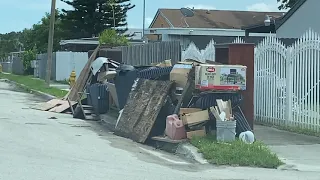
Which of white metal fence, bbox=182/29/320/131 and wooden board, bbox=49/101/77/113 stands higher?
white metal fence, bbox=182/29/320/131

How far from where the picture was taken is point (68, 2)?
54.0m

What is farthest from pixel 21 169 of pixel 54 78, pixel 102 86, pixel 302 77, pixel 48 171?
pixel 54 78

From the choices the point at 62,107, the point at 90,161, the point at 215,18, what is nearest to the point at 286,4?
the point at 215,18

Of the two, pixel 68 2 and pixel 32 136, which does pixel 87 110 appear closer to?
pixel 32 136

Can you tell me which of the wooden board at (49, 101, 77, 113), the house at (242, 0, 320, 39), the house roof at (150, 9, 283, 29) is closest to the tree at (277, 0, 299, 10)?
the house roof at (150, 9, 283, 29)

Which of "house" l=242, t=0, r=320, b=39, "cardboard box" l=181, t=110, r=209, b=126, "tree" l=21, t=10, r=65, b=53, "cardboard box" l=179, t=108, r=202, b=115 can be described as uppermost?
"tree" l=21, t=10, r=65, b=53

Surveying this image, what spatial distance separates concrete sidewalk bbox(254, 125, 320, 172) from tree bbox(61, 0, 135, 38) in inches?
1579

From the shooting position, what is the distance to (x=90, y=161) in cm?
1083

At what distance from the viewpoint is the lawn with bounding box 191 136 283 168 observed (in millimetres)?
11086

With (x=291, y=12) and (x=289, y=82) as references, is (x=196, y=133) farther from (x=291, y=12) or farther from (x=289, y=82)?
(x=291, y=12)

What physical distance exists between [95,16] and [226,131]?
43.0 metres

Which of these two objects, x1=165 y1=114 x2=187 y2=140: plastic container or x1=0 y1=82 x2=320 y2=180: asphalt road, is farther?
x1=165 y1=114 x2=187 y2=140: plastic container

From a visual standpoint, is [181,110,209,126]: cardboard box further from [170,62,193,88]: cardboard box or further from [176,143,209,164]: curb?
[170,62,193,88]: cardboard box

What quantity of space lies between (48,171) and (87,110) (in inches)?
388
